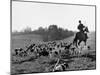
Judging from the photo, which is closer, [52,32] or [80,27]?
[52,32]

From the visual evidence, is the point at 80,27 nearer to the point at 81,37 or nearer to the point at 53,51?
the point at 81,37

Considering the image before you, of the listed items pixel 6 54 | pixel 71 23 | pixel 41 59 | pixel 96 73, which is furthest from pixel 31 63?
pixel 96 73

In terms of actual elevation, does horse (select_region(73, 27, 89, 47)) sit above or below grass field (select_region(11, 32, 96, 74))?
above

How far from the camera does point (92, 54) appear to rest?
252 cm

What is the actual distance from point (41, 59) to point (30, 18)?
0.49m

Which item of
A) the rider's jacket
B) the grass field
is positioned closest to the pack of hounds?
the grass field

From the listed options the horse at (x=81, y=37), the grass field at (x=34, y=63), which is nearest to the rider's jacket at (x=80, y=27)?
the horse at (x=81, y=37)

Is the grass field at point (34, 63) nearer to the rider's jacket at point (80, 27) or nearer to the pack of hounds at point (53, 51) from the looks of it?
the pack of hounds at point (53, 51)

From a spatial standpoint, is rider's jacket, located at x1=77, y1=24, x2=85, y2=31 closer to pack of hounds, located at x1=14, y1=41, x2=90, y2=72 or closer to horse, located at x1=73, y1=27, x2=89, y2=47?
horse, located at x1=73, y1=27, x2=89, y2=47

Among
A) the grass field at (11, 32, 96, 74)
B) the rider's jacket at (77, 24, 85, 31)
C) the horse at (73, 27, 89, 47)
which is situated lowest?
the grass field at (11, 32, 96, 74)

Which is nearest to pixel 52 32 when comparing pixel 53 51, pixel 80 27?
pixel 53 51

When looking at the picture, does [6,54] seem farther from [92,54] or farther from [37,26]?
[92,54]

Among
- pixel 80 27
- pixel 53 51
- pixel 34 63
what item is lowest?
pixel 34 63

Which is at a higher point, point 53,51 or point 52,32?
point 52,32
